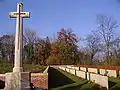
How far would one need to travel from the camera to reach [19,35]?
14508 millimetres

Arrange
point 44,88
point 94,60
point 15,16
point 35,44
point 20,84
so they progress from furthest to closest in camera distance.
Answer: point 35,44, point 94,60, point 44,88, point 15,16, point 20,84

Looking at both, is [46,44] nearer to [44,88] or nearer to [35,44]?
[35,44]

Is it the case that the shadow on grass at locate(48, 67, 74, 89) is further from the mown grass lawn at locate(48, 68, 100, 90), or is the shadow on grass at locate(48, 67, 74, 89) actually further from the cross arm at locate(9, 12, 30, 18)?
the cross arm at locate(9, 12, 30, 18)

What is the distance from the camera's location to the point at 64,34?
230 feet

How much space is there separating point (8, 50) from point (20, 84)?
61.3 m

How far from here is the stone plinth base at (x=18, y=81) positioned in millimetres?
13758

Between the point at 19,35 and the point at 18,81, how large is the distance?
257 centimetres

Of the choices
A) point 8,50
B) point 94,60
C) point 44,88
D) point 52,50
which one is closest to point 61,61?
point 52,50

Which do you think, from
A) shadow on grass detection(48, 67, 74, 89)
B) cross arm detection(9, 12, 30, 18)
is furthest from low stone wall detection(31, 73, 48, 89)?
cross arm detection(9, 12, 30, 18)

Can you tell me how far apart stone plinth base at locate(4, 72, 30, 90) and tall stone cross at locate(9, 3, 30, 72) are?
428 mm

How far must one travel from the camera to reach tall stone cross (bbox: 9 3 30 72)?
46.9ft

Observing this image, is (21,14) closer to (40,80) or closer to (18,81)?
(18,81)

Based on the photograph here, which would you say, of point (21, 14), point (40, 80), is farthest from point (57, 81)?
point (21, 14)

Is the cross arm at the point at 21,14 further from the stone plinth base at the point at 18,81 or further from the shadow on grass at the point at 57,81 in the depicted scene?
the shadow on grass at the point at 57,81
